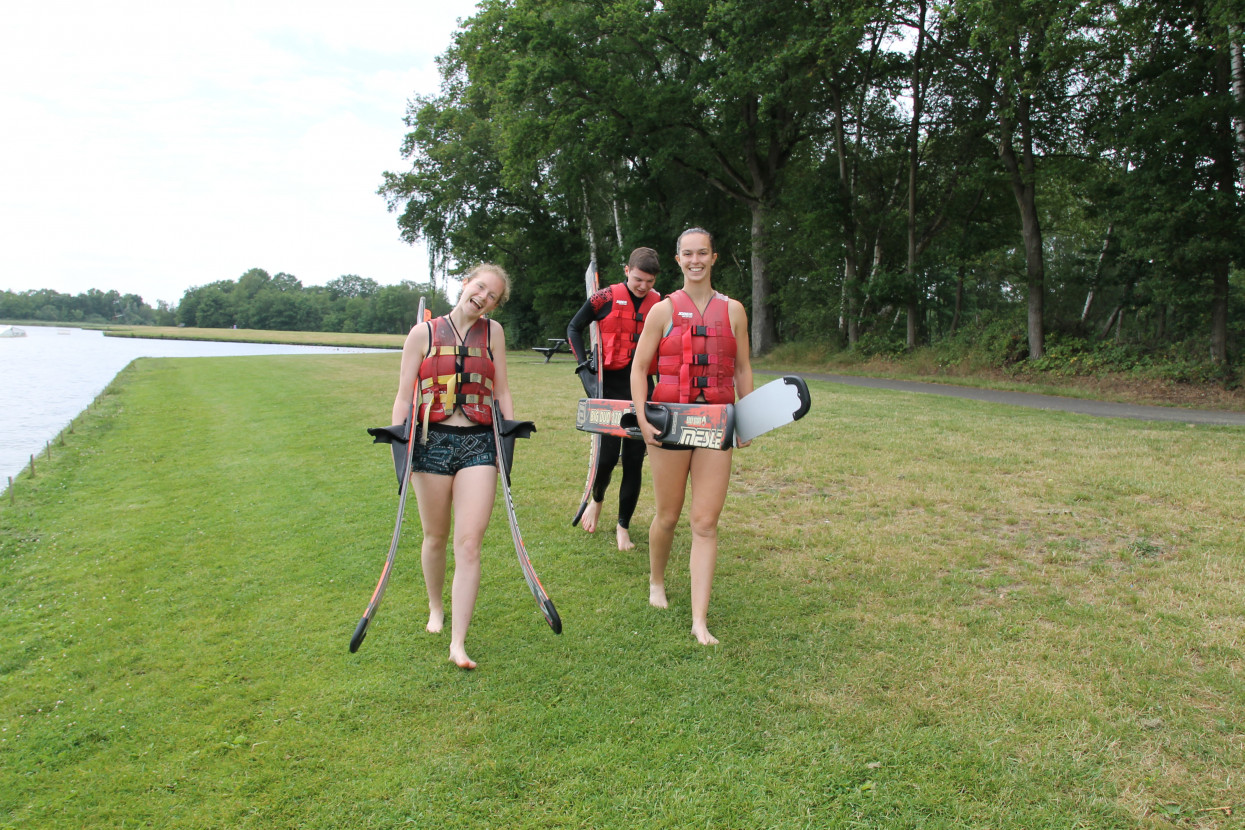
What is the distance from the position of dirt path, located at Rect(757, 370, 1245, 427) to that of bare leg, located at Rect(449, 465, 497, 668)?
1243 cm

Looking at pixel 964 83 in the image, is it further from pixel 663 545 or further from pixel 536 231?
pixel 536 231

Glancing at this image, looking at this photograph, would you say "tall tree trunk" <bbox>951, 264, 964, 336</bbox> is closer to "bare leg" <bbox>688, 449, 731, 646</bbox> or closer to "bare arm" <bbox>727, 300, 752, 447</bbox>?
"bare arm" <bbox>727, 300, 752, 447</bbox>

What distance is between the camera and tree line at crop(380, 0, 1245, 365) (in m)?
15.2

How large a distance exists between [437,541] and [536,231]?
40.4 m

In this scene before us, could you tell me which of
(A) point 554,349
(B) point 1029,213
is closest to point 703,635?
(B) point 1029,213

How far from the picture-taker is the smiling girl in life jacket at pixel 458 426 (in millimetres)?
3844

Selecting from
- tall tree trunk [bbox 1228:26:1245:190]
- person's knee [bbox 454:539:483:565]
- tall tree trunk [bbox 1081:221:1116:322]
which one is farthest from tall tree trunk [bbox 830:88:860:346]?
person's knee [bbox 454:539:483:565]

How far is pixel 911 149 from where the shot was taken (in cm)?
2169

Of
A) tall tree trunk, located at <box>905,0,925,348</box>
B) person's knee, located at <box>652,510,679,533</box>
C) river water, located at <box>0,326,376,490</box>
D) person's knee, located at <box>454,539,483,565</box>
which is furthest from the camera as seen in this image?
tall tree trunk, located at <box>905,0,925,348</box>

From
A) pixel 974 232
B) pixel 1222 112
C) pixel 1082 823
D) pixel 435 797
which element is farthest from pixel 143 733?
pixel 974 232

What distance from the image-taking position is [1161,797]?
2.77 m

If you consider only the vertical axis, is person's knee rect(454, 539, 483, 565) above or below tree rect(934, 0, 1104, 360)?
below

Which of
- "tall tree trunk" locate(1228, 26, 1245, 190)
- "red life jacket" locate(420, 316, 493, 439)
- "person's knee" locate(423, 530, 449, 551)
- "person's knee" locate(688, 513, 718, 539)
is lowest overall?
"person's knee" locate(423, 530, 449, 551)

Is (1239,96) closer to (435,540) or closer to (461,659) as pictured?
(435,540)
